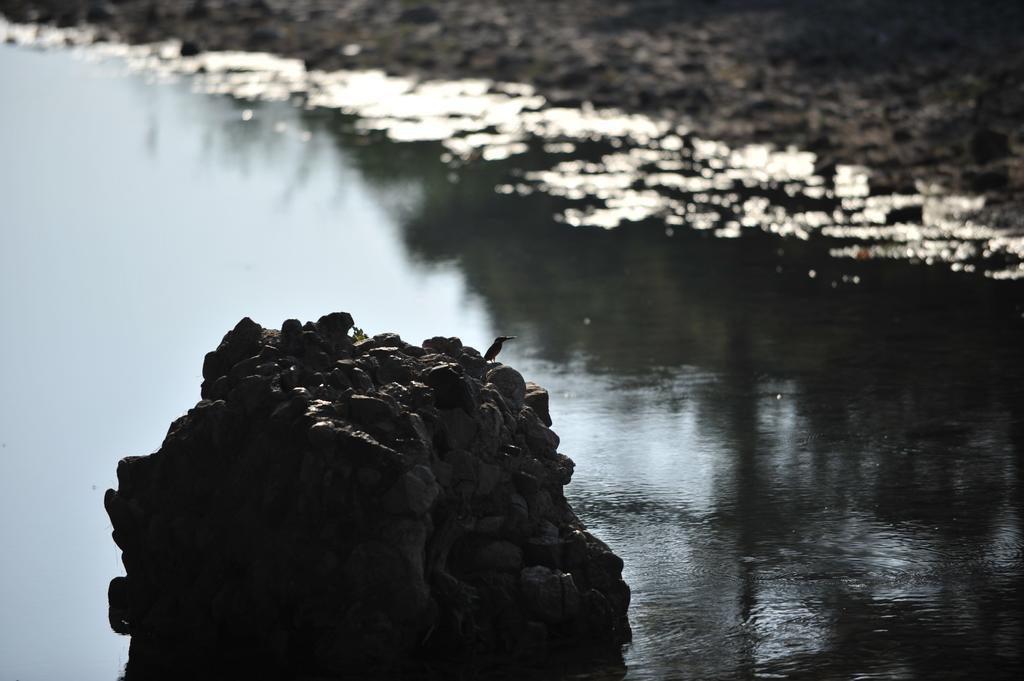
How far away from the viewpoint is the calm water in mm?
13898

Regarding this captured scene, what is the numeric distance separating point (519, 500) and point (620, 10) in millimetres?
38062

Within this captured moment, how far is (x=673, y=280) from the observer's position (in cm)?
2553

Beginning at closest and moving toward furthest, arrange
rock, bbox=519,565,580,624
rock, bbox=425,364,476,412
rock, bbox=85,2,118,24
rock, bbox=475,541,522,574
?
rock, bbox=519,565,580,624 → rock, bbox=475,541,522,574 → rock, bbox=425,364,476,412 → rock, bbox=85,2,118,24

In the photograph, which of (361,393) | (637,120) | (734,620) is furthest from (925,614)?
(637,120)

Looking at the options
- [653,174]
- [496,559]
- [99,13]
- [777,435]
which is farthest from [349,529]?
[99,13]

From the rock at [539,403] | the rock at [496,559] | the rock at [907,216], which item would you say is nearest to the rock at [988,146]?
the rock at [907,216]

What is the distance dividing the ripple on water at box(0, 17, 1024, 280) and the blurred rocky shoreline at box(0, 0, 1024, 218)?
0.77m

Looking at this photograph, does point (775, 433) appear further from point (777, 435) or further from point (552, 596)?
point (552, 596)

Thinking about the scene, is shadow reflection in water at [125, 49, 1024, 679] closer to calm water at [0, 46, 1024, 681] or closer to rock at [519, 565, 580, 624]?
calm water at [0, 46, 1024, 681]

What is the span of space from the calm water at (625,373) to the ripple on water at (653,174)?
800 mm

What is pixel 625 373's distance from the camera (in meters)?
20.8

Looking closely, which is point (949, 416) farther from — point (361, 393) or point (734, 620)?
point (361, 393)

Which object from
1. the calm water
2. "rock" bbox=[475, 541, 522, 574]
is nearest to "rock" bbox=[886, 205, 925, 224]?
the calm water

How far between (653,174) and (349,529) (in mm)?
21161
